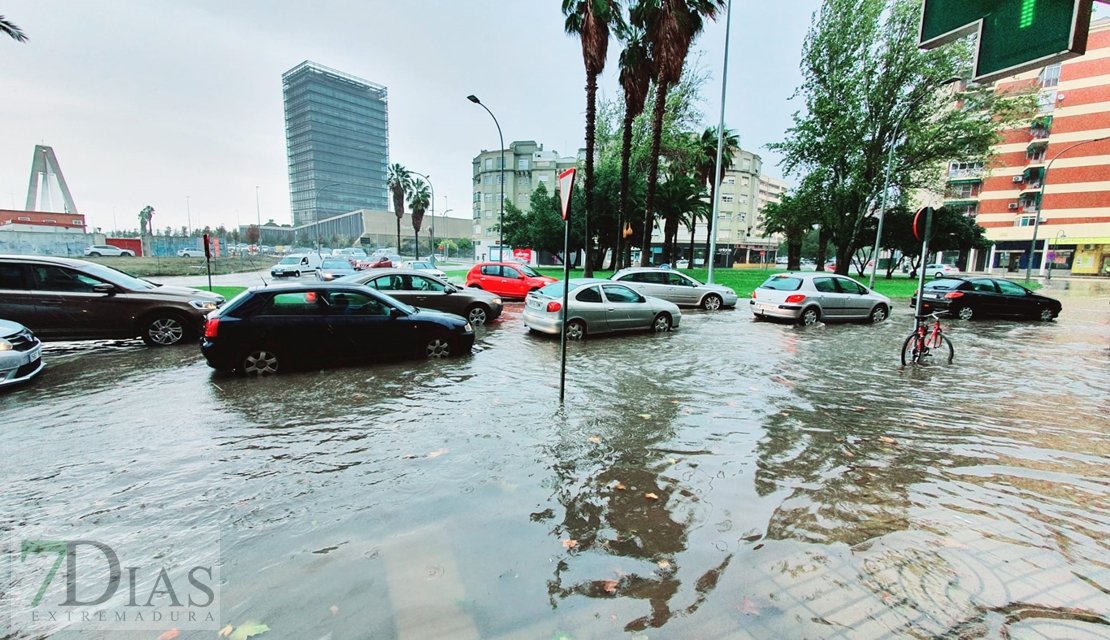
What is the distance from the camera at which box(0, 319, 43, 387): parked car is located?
6.00m

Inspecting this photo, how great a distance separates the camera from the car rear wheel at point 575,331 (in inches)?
423

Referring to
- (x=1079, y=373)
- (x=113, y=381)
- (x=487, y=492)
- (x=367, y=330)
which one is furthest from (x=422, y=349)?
(x=1079, y=373)

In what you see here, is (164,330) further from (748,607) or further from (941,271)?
(941,271)

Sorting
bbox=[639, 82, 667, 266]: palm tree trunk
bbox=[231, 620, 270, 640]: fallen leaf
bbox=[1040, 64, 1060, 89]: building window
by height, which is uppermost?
bbox=[1040, 64, 1060, 89]: building window

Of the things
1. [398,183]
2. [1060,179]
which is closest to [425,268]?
[398,183]

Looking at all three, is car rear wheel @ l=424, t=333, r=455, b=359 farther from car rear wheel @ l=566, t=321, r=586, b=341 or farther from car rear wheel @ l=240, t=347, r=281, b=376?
car rear wheel @ l=566, t=321, r=586, b=341

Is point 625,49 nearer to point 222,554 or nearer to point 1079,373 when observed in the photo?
point 1079,373

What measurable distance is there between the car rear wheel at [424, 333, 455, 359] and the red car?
33.0ft

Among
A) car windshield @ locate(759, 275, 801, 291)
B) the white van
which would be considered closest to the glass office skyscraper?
the white van

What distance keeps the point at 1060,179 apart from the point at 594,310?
66.1 m

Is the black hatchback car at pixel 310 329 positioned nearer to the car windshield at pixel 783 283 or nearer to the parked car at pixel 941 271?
the car windshield at pixel 783 283

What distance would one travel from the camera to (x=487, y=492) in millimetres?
3760

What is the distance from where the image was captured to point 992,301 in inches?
603

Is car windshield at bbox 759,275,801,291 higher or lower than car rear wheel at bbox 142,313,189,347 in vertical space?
higher
